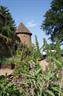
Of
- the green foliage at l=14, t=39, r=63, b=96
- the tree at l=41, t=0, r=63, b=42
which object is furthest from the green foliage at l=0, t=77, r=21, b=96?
the tree at l=41, t=0, r=63, b=42

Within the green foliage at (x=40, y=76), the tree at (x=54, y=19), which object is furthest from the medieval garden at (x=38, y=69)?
the tree at (x=54, y=19)

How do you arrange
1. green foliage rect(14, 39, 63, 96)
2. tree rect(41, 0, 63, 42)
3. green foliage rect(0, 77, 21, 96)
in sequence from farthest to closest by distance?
tree rect(41, 0, 63, 42) → green foliage rect(0, 77, 21, 96) → green foliage rect(14, 39, 63, 96)

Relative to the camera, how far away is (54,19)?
45.6 m

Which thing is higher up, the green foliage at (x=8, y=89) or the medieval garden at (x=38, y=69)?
the medieval garden at (x=38, y=69)

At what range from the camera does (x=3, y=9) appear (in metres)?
47.7

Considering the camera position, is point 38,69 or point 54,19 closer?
point 38,69

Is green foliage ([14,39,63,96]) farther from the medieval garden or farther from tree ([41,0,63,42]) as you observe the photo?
tree ([41,0,63,42])

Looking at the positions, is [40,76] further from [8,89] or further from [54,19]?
[54,19]

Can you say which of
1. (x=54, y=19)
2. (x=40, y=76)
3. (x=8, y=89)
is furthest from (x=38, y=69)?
(x=54, y=19)

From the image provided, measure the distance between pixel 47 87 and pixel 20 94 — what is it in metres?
0.26

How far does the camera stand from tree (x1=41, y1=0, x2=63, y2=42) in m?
45.2

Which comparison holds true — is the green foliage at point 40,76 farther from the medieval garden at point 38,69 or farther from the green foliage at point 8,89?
the green foliage at point 8,89

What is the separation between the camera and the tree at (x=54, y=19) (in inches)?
1780

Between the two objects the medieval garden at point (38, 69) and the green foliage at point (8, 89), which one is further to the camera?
the green foliage at point (8, 89)
